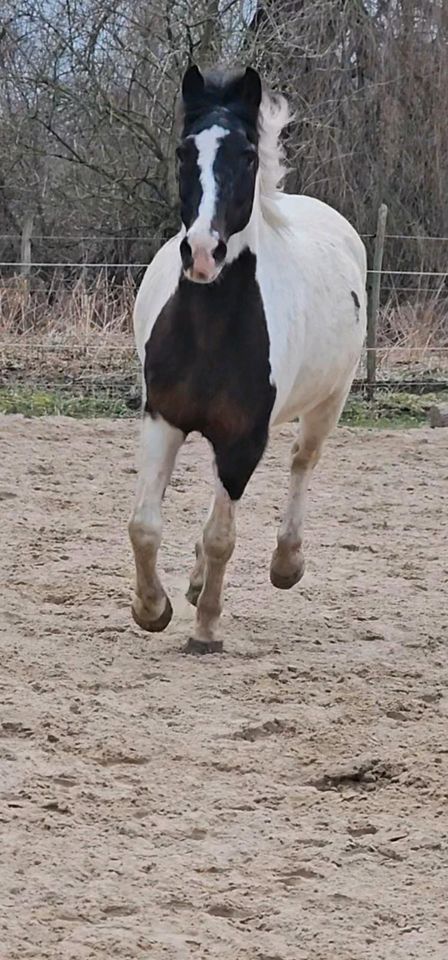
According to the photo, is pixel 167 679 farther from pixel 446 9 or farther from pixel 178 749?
pixel 446 9

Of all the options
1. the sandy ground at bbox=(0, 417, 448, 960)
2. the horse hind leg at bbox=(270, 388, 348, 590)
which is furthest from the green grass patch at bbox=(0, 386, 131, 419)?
the horse hind leg at bbox=(270, 388, 348, 590)

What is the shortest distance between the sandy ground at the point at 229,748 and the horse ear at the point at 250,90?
6.20 ft

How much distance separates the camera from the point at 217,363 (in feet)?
13.0

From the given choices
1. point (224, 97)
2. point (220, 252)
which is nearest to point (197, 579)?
point (220, 252)

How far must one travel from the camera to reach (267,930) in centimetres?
248

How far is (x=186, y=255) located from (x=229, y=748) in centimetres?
142

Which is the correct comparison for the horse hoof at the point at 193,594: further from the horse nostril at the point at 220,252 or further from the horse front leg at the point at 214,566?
the horse nostril at the point at 220,252

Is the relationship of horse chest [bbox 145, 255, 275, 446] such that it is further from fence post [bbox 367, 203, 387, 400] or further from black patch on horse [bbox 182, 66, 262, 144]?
fence post [bbox 367, 203, 387, 400]

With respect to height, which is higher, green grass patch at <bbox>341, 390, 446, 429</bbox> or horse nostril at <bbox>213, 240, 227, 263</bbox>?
horse nostril at <bbox>213, 240, 227, 263</bbox>

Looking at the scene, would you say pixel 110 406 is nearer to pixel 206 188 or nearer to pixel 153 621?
pixel 153 621

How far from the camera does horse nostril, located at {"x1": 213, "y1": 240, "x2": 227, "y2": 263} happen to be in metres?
3.57

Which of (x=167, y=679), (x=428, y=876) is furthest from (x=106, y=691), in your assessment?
(x=428, y=876)

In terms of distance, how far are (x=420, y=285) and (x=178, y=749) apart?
459 inches

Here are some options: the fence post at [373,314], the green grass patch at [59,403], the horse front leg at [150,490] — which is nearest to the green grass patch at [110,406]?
the green grass patch at [59,403]
